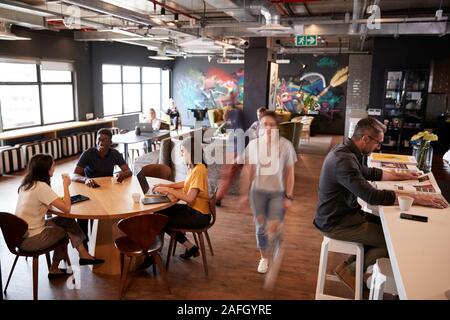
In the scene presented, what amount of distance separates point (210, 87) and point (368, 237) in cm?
1366

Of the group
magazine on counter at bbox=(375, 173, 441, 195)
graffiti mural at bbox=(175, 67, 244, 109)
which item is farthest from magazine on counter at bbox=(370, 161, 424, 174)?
graffiti mural at bbox=(175, 67, 244, 109)

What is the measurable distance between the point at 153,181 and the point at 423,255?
9.16 ft

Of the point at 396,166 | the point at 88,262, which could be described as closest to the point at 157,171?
the point at 88,262

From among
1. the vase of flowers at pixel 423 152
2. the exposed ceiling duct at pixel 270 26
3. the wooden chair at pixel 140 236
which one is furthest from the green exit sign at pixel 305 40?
the wooden chair at pixel 140 236

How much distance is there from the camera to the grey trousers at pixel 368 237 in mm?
2863

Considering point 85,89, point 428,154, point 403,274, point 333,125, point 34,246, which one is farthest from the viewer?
point 333,125

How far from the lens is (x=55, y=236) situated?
3262mm

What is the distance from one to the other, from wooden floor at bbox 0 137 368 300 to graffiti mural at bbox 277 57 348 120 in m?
10.0

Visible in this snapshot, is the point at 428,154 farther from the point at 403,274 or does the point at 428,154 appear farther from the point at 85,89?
the point at 85,89

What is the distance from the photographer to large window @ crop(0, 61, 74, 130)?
8.46m

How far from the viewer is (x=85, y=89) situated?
10.6 meters

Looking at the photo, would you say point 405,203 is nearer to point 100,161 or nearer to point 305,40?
point 100,161

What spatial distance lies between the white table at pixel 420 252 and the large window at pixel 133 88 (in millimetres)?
10644
